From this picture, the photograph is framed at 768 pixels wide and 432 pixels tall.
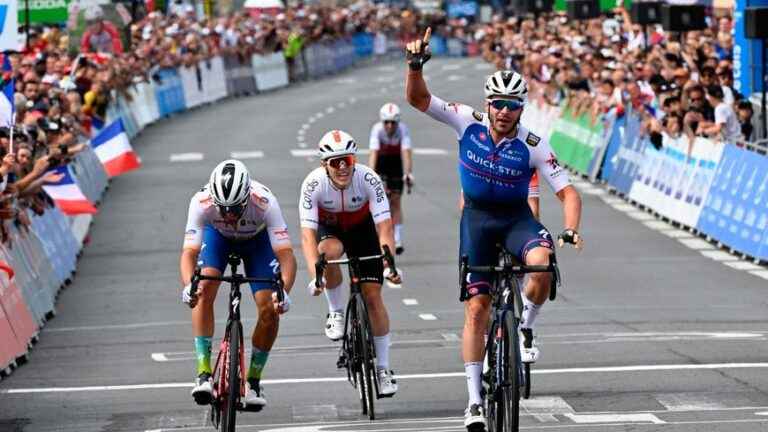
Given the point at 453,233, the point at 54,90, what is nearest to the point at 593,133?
the point at 453,233

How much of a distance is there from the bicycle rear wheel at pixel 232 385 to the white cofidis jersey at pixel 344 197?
2.06 meters

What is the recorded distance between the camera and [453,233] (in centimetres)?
2764

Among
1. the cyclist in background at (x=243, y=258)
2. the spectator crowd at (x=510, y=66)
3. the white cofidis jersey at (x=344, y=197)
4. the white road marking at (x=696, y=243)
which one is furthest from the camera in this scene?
the white road marking at (x=696, y=243)

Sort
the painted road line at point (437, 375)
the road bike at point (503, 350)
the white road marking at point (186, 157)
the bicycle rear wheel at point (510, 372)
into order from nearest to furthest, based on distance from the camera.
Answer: the bicycle rear wheel at point (510, 372)
the road bike at point (503, 350)
the painted road line at point (437, 375)
the white road marking at point (186, 157)

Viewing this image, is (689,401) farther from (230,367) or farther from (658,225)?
(658,225)

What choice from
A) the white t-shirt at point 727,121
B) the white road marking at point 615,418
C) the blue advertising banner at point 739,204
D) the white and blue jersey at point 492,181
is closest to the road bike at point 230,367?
the white and blue jersey at point 492,181

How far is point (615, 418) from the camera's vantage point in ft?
43.1

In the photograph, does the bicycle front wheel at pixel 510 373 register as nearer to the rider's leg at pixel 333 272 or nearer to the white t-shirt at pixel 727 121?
the rider's leg at pixel 333 272

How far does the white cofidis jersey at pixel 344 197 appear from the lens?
14.3 m

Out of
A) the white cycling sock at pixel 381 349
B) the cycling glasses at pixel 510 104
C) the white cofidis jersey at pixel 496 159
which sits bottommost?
the white cycling sock at pixel 381 349

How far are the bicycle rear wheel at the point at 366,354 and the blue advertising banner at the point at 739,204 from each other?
9.82 meters

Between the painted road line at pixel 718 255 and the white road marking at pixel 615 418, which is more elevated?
the white road marking at pixel 615 418

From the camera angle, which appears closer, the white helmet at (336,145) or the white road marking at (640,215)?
the white helmet at (336,145)

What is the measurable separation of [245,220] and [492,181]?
165 centimetres
